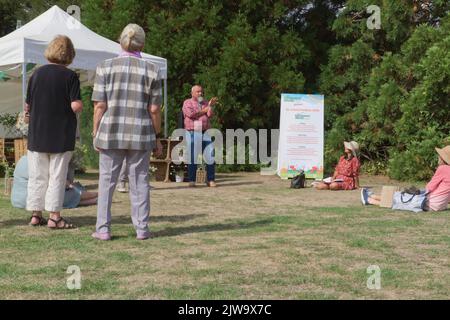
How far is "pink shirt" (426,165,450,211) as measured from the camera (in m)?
8.62

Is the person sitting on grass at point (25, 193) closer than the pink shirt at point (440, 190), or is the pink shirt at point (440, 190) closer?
the person sitting on grass at point (25, 193)

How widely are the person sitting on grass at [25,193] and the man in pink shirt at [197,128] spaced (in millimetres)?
3431

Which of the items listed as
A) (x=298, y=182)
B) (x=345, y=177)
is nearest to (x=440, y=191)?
(x=345, y=177)

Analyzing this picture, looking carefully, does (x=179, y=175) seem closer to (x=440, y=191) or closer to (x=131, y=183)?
(x=440, y=191)

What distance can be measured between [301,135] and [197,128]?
281 cm

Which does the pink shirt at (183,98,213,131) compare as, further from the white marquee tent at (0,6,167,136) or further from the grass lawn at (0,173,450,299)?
the grass lawn at (0,173,450,299)

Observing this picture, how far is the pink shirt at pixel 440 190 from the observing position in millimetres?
8625

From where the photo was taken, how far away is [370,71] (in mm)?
15305

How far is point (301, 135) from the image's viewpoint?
13.9 metres

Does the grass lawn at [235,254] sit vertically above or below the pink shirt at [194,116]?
below

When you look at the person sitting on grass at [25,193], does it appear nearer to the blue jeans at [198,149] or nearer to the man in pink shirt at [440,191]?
the blue jeans at [198,149]

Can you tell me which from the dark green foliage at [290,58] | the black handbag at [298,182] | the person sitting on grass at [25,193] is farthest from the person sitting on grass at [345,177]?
the person sitting on grass at [25,193]

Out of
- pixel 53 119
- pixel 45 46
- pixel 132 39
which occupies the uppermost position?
pixel 45 46
